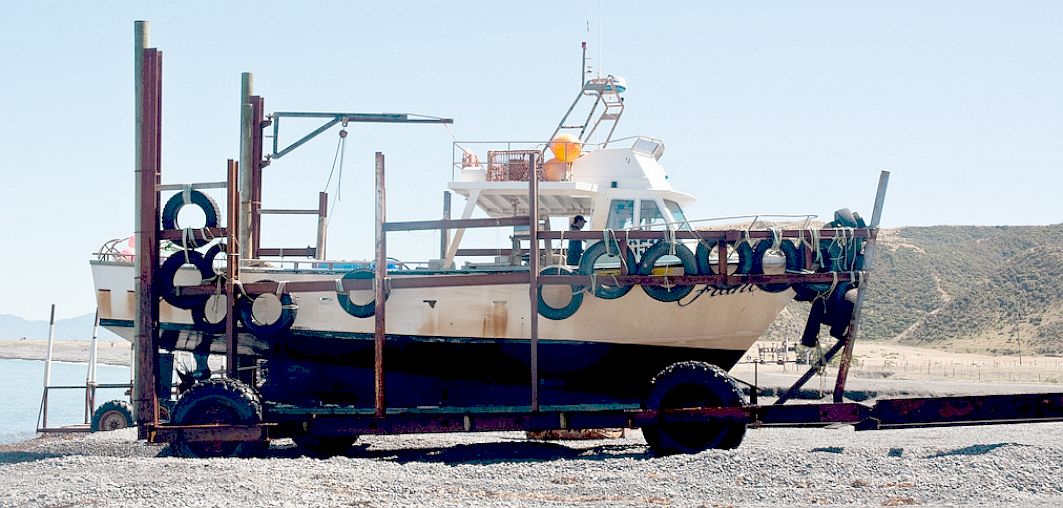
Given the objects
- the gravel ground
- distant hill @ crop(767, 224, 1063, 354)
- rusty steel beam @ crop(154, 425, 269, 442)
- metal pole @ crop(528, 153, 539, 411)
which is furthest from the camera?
distant hill @ crop(767, 224, 1063, 354)

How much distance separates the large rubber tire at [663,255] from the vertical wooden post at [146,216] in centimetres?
565

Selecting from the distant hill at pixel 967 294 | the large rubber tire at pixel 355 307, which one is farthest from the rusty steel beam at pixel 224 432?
the distant hill at pixel 967 294

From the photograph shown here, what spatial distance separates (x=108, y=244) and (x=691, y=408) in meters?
8.09

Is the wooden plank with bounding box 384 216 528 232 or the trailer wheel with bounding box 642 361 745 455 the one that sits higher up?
the wooden plank with bounding box 384 216 528 232

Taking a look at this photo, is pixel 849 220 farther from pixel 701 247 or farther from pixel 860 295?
pixel 701 247

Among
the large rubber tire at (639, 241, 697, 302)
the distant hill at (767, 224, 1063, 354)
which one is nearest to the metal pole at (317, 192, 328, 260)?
the large rubber tire at (639, 241, 697, 302)

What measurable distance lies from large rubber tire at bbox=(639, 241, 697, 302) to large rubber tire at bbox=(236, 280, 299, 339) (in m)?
4.24

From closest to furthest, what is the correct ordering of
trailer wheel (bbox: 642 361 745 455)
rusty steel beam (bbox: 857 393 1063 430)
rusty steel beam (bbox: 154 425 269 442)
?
1. rusty steel beam (bbox: 857 393 1063 430)
2. trailer wheel (bbox: 642 361 745 455)
3. rusty steel beam (bbox: 154 425 269 442)

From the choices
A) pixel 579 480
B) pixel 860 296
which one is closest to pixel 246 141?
pixel 579 480

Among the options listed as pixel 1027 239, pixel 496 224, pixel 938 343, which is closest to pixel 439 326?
pixel 496 224

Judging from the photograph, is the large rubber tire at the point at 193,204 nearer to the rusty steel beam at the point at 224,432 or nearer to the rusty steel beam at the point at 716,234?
the rusty steel beam at the point at 224,432

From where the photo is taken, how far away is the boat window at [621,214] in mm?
14398

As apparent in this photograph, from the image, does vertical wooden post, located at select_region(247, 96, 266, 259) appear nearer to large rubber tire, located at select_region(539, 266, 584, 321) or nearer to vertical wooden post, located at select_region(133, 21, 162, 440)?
vertical wooden post, located at select_region(133, 21, 162, 440)

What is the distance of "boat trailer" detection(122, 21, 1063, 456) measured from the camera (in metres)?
10.9
